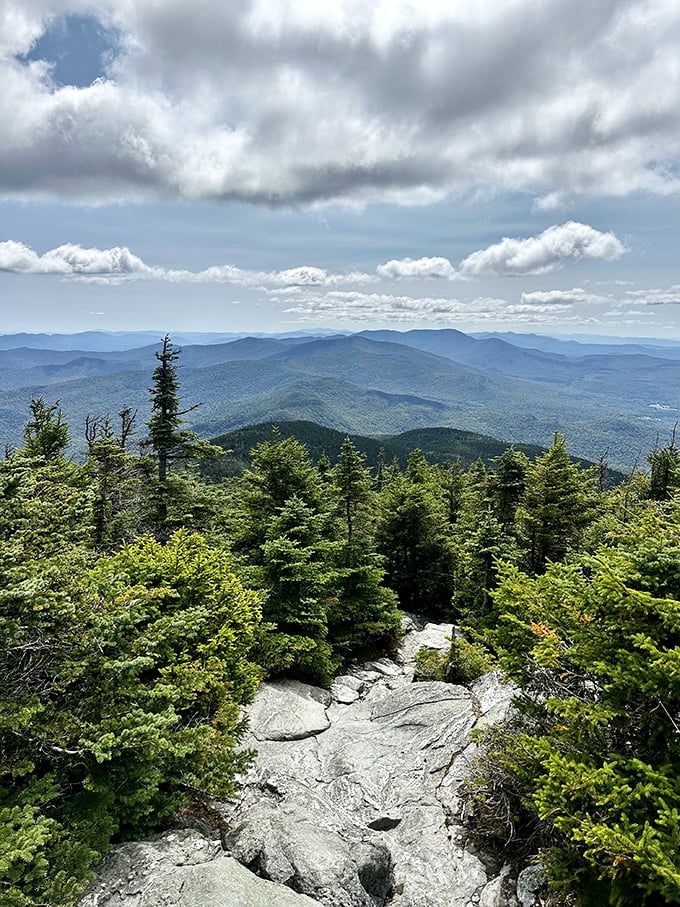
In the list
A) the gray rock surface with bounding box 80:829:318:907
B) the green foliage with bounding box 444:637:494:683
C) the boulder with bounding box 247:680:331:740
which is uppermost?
the gray rock surface with bounding box 80:829:318:907

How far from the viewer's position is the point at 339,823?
34.9 ft

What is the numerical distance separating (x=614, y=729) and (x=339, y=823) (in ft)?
22.1

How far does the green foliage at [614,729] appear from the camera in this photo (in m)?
5.85

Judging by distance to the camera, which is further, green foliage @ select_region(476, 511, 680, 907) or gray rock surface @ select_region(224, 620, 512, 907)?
gray rock surface @ select_region(224, 620, 512, 907)

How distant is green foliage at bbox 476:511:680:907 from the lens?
5852 mm

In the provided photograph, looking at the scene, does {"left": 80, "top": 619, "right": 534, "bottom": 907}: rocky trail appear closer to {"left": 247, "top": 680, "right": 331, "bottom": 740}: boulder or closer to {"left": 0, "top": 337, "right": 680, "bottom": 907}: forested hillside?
{"left": 247, "top": 680, "right": 331, "bottom": 740}: boulder

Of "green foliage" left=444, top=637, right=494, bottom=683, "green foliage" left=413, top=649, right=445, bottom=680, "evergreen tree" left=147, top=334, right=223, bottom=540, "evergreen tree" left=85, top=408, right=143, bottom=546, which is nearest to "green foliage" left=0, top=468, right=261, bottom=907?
"green foliage" left=413, top=649, right=445, bottom=680

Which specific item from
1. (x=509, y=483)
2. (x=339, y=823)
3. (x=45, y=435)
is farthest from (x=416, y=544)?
(x=45, y=435)

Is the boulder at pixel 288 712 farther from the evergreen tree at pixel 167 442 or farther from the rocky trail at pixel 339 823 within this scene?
the evergreen tree at pixel 167 442

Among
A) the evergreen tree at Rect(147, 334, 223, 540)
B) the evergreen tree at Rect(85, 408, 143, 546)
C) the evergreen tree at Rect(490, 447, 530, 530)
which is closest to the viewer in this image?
the evergreen tree at Rect(147, 334, 223, 540)

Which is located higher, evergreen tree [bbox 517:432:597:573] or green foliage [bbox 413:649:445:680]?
evergreen tree [bbox 517:432:597:573]

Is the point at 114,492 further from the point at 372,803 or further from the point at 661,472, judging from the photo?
the point at 661,472

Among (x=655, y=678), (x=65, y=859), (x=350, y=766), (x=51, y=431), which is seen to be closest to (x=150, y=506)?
(x=51, y=431)

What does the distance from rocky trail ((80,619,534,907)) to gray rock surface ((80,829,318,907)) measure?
20mm
